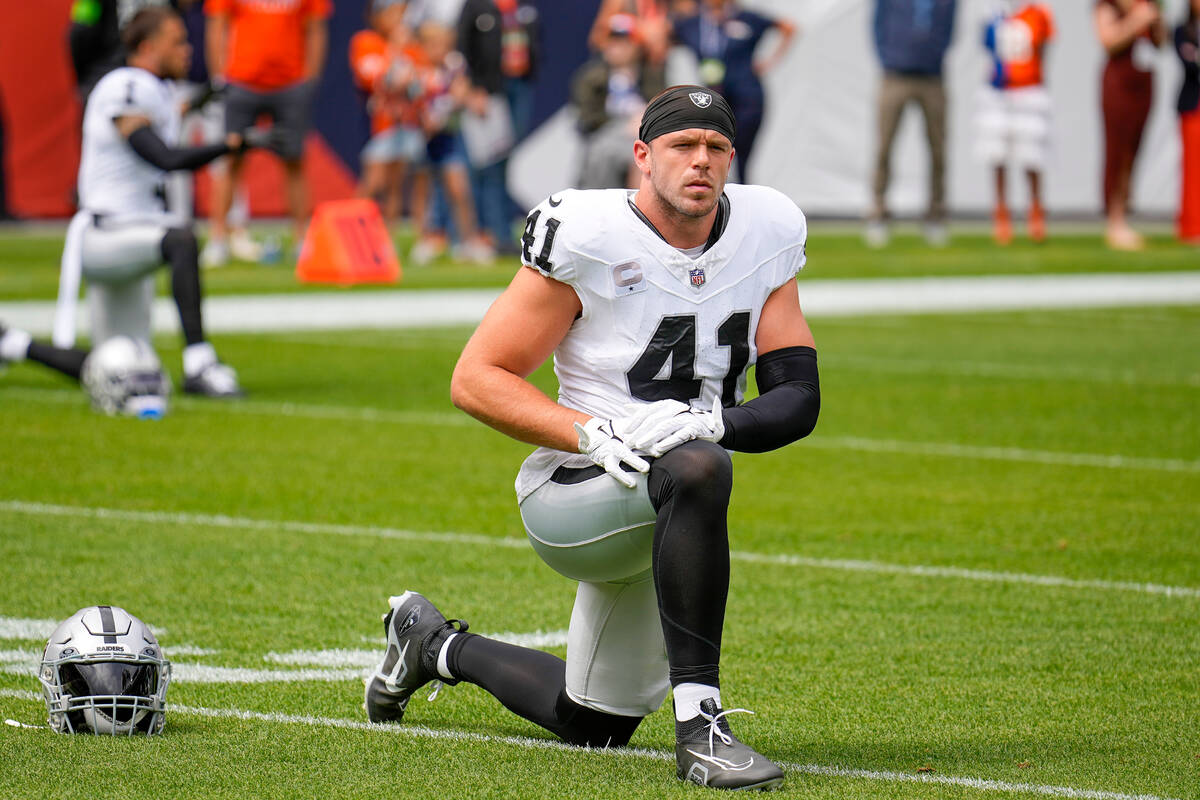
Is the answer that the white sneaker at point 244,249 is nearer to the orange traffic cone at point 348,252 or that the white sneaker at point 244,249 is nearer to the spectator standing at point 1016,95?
the orange traffic cone at point 348,252

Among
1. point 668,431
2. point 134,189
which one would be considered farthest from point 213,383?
point 668,431

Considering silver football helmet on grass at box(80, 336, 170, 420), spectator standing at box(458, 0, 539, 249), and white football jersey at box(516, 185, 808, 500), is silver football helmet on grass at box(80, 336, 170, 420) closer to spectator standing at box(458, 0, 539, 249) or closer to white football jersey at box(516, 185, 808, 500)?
white football jersey at box(516, 185, 808, 500)

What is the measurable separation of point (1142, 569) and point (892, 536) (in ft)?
2.89

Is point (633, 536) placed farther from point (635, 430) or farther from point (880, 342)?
point (880, 342)

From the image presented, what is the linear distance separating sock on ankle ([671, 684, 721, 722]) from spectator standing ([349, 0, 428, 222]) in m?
14.4

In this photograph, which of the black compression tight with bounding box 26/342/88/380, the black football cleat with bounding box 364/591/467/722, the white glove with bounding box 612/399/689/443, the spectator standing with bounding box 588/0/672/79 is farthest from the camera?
the spectator standing with bounding box 588/0/672/79

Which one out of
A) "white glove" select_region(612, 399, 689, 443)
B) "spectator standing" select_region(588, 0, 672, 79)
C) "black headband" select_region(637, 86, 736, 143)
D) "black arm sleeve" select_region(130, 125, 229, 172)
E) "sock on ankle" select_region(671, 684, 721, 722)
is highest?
"spectator standing" select_region(588, 0, 672, 79)

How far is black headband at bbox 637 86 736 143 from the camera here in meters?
4.04

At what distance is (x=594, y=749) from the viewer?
13.7ft

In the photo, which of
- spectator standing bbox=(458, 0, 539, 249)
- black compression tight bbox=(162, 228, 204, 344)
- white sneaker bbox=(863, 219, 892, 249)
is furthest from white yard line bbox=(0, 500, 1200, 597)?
white sneaker bbox=(863, 219, 892, 249)

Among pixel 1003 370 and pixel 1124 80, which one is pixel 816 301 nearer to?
pixel 1003 370

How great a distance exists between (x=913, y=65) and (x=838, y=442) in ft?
33.8

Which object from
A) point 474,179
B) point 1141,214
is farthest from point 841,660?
point 1141,214

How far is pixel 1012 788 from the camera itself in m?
3.83
